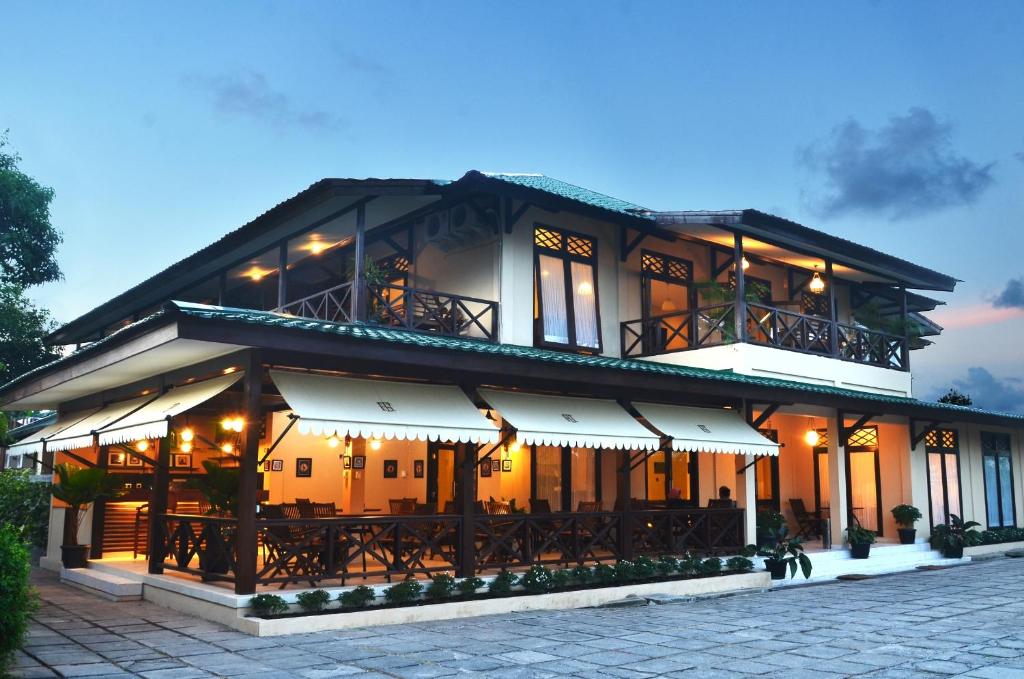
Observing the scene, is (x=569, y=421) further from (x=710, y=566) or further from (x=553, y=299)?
(x=553, y=299)

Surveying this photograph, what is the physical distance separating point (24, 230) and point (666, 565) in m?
22.7

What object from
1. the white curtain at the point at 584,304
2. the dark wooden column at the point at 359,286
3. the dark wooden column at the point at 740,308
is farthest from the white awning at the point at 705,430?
the dark wooden column at the point at 359,286

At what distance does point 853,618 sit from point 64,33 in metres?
26.1

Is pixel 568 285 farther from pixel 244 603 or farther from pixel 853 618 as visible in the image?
pixel 244 603

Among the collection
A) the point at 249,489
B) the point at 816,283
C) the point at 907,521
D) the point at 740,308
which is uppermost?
the point at 816,283

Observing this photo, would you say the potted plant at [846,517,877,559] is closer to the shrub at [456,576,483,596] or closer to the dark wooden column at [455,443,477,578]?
the dark wooden column at [455,443,477,578]

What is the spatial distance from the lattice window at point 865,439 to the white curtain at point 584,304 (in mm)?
6857

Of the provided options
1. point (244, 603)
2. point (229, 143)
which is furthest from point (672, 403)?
point (229, 143)

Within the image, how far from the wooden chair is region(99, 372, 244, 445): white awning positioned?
13236 millimetres

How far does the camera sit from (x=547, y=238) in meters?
14.9

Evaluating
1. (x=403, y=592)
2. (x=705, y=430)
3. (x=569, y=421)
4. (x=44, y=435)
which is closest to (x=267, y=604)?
(x=403, y=592)

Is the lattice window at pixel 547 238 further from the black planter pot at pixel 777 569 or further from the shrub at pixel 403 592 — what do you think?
the shrub at pixel 403 592

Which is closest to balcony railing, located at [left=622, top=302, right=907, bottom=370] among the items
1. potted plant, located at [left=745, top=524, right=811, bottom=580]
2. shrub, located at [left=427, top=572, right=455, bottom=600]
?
potted plant, located at [left=745, top=524, right=811, bottom=580]

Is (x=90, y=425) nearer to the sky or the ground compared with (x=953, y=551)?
nearer to the sky
